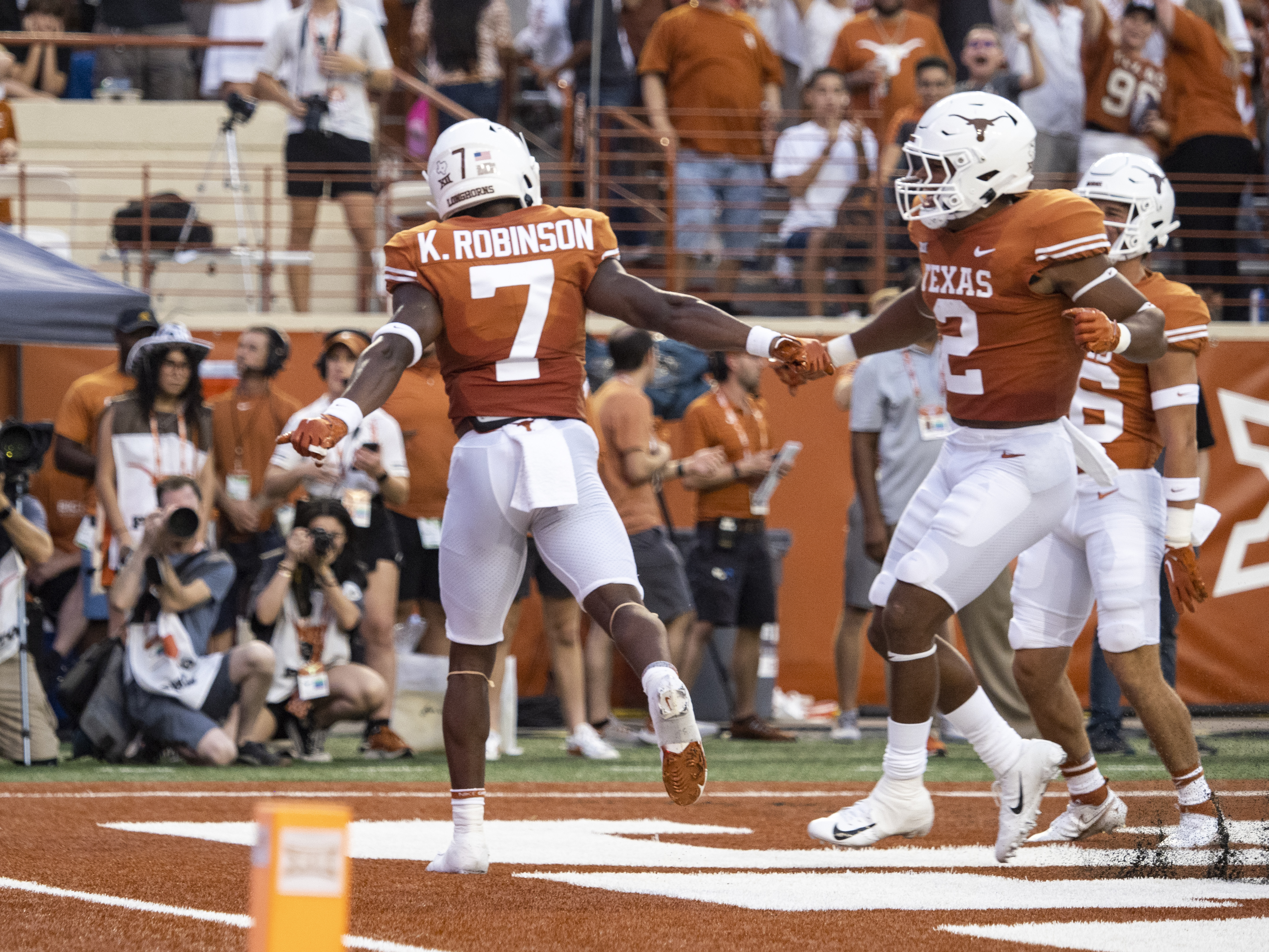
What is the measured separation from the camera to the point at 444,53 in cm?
1256

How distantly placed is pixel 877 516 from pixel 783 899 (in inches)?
179

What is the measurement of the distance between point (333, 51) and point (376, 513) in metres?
3.76

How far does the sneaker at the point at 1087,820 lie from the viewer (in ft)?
17.5

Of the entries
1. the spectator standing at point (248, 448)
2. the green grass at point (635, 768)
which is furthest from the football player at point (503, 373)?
the spectator standing at point (248, 448)

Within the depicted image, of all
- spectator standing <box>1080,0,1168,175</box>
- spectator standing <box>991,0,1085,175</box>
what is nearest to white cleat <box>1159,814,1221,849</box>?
spectator standing <box>1080,0,1168,175</box>

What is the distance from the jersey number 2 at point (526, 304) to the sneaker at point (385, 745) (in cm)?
410

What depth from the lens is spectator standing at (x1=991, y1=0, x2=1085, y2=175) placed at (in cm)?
1188

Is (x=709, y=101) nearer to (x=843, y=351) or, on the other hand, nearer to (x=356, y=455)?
(x=356, y=455)

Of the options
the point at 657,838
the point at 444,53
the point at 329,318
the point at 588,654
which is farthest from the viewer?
the point at 444,53

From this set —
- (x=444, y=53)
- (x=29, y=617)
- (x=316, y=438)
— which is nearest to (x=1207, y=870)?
(x=316, y=438)

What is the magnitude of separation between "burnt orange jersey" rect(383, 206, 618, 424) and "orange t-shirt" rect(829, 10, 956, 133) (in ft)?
24.4

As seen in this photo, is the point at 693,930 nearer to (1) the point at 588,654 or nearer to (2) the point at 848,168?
(1) the point at 588,654

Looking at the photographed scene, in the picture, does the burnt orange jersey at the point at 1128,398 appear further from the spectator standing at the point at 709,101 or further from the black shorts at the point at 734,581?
the spectator standing at the point at 709,101

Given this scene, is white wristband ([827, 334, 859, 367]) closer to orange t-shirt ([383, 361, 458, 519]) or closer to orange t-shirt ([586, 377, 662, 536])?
orange t-shirt ([586, 377, 662, 536])
